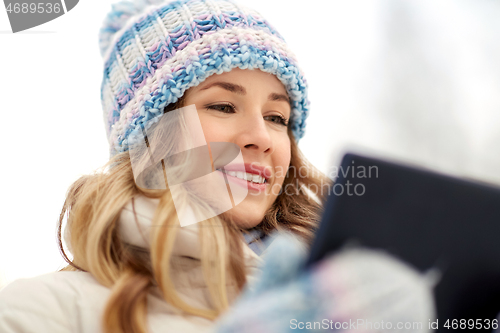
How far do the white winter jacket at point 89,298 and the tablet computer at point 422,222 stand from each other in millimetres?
310

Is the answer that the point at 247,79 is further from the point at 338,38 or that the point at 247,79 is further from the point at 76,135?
the point at 338,38

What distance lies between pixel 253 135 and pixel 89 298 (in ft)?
1.41

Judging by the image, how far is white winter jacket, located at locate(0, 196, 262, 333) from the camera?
1.77 ft

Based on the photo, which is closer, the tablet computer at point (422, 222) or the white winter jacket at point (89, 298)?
the tablet computer at point (422, 222)

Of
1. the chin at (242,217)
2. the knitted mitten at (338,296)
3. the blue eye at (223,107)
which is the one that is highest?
the blue eye at (223,107)

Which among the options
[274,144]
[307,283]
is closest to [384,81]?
[274,144]

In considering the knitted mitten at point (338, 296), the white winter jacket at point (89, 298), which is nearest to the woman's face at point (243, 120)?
the white winter jacket at point (89, 298)

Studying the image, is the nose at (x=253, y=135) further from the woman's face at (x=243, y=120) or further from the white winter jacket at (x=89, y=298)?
the white winter jacket at (x=89, y=298)

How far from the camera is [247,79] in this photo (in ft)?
2.49

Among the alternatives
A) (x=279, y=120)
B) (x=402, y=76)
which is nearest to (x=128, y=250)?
(x=279, y=120)

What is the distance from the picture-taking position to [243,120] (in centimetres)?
74

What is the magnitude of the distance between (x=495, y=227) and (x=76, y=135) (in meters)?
0.94

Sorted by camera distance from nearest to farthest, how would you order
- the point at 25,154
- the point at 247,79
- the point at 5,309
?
the point at 5,309 < the point at 247,79 < the point at 25,154

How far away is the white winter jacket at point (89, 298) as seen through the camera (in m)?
0.54
